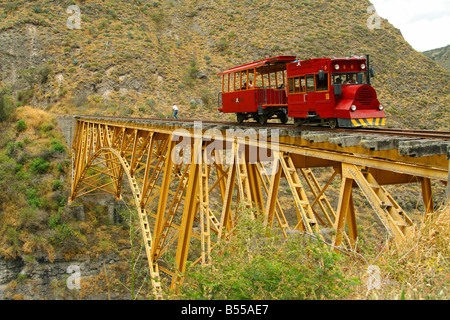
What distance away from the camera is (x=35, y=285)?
23.5 metres

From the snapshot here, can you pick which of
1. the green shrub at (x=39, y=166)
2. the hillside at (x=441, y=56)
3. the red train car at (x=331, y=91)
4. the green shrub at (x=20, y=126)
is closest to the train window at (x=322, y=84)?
the red train car at (x=331, y=91)

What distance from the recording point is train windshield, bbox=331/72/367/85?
29.6 ft

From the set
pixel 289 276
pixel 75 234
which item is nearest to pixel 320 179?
pixel 75 234

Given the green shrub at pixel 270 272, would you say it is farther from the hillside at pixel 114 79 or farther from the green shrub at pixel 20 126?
the green shrub at pixel 20 126

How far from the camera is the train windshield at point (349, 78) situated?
9.01 metres

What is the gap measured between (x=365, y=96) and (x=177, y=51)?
47585 mm

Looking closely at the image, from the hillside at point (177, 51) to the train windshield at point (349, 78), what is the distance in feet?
99.1

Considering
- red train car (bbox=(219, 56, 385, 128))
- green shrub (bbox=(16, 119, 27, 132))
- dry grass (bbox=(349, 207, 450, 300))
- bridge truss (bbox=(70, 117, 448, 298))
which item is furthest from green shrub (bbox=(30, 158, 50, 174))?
dry grass (bbox=(349, 207, 450, 300))

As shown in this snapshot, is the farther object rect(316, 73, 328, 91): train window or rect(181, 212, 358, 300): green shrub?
rect(316, 73, 328, 91): train window

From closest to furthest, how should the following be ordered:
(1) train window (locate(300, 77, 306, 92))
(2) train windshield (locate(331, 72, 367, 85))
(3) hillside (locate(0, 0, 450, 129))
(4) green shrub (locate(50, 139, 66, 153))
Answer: (2) train windshield (locate(331, 72, 367, 85)) → (1) train window (locate(300, 77, 306, 92)) → (4) green shrub (locate(50, 139, 66, 153)) → (3) hillside (locate(0, 0, 450, 129))

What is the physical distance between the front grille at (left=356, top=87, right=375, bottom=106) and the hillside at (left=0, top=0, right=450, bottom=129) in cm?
3105

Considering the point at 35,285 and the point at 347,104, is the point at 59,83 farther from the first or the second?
the point at 347,104

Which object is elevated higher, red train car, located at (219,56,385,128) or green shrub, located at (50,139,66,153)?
red train car, located at (219,56,385,128)

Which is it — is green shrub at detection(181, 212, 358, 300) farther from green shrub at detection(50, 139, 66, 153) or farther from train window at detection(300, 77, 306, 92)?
green shrub at detection(50, 139, 66, 153)
